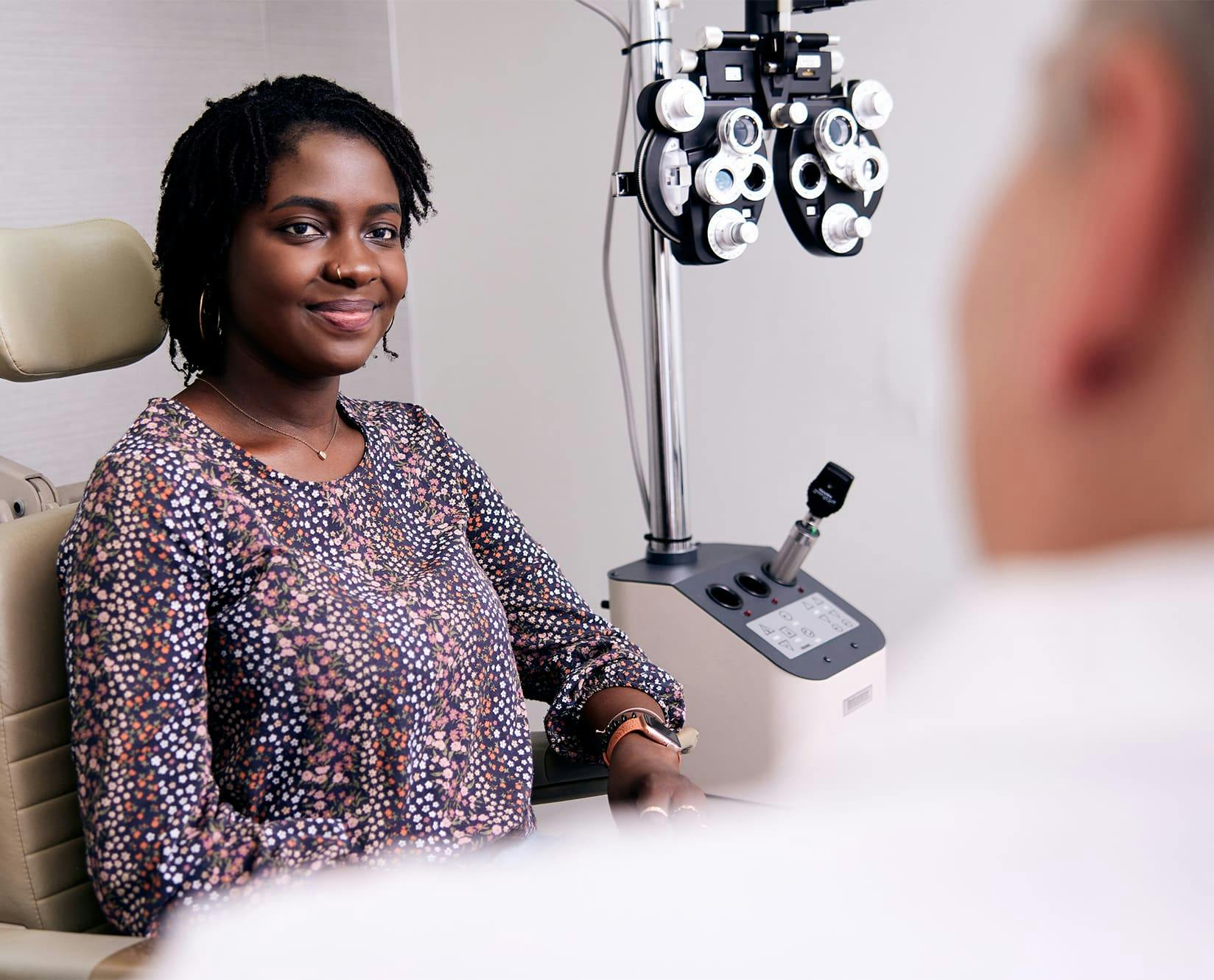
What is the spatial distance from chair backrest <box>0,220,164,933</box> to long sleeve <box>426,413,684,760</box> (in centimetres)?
45

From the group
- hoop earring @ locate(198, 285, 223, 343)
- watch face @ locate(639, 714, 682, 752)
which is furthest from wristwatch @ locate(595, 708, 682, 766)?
hoop earring @ locate(198, 285, 223, 343)

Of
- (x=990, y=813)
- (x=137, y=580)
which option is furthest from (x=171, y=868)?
(x=990, y=813)

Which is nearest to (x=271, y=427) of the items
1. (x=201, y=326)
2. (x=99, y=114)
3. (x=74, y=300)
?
(x=201, y=326)

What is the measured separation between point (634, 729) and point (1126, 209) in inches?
47.7

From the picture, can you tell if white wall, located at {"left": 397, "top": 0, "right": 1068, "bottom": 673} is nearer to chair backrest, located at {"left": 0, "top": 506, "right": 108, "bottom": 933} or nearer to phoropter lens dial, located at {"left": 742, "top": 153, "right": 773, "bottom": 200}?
phoropter lens dial, located at {"left": 742, "top": 153, "right": 773, "bottom": 200}

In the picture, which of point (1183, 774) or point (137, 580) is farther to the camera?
point (137, 580)

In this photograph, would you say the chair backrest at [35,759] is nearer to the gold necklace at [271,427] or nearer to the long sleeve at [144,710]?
the long sleeve at [144,710]

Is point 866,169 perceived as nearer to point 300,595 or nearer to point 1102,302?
point 300,595

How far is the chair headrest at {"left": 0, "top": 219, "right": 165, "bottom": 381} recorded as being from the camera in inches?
51.8

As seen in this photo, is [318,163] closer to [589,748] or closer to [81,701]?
[81,701]

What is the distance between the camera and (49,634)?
1.20m

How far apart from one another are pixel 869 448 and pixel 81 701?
1637mm

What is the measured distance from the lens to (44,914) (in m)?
1.18

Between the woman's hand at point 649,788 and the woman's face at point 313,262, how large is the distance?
0.53 m
